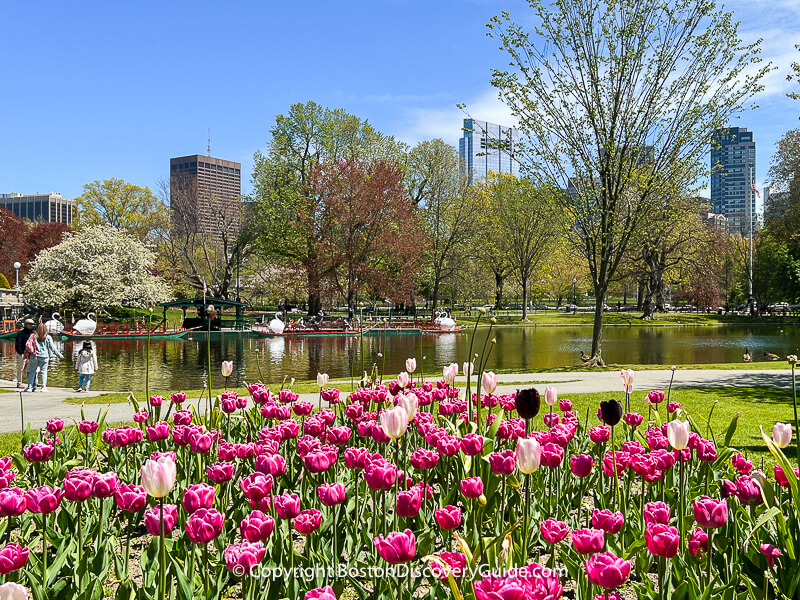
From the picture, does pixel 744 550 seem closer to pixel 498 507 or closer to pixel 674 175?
pixel 498 507

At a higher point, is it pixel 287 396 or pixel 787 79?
pixel 787 79

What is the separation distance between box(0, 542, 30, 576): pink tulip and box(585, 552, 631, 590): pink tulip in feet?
6.11

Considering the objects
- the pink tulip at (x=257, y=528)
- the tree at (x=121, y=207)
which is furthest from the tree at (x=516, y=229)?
the pink tulip at (x=257, y=528)

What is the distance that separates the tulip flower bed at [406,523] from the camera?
211 cm

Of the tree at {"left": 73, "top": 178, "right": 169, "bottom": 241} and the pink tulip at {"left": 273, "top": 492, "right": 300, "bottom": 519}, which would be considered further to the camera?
the tree at {"left": 73, "top": 178, "right": 169, "bottom": 241}

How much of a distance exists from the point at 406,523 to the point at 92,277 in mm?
41943

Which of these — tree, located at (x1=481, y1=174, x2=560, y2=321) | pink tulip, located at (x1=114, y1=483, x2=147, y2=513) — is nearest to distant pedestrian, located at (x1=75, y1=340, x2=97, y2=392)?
pink tulip, located at (x1=114, y1=483, x2=147, y2=513)

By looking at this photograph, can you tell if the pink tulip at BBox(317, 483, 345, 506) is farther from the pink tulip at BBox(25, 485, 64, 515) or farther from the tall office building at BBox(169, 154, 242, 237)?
the tall office building at BBox(169, 154, 242, 237)

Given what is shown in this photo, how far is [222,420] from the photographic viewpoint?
5.36 m

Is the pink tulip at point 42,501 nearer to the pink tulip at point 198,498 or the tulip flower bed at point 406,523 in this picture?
the tulip flower bed at point 406,523

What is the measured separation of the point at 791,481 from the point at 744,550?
45 cm

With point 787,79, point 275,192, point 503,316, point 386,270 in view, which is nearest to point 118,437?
point 787,79

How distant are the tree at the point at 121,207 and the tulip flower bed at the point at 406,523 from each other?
59.4 meters

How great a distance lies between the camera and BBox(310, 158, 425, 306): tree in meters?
39.0
